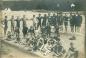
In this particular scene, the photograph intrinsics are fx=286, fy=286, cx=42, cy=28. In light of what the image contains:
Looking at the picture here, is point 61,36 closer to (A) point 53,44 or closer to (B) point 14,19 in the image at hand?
(A) point 53,44

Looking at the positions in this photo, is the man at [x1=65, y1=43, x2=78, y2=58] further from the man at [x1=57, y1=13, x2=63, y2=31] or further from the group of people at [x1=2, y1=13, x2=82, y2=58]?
the man at [x1=57, y1=13, x2=63, y2=31]

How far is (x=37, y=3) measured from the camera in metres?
3.54

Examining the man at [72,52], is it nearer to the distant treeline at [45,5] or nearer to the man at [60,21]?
the man at [60,21]

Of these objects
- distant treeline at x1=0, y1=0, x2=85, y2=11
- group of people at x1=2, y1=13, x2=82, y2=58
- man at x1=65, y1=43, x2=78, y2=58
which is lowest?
man at x1=65, y1=43, x2=78, y2=58

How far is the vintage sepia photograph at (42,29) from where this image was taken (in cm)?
353

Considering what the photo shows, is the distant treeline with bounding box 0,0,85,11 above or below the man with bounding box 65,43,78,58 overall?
above

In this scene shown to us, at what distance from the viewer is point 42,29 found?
11.7 ft

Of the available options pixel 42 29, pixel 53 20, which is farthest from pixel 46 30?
pixel 53 20

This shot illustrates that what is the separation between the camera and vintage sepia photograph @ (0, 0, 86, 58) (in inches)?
139

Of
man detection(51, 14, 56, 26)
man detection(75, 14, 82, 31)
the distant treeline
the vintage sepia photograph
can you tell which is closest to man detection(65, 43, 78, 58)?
the vintage sepia photograph

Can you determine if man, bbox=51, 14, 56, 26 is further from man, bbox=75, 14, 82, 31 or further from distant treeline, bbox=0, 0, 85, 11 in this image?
man, bbox=75, 14, 82, 31

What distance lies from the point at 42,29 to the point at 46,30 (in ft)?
0.17

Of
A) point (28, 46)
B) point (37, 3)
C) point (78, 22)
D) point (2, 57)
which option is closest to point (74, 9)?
point (78, 22)

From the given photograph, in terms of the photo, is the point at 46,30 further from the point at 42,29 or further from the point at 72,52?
the point at 72,52
